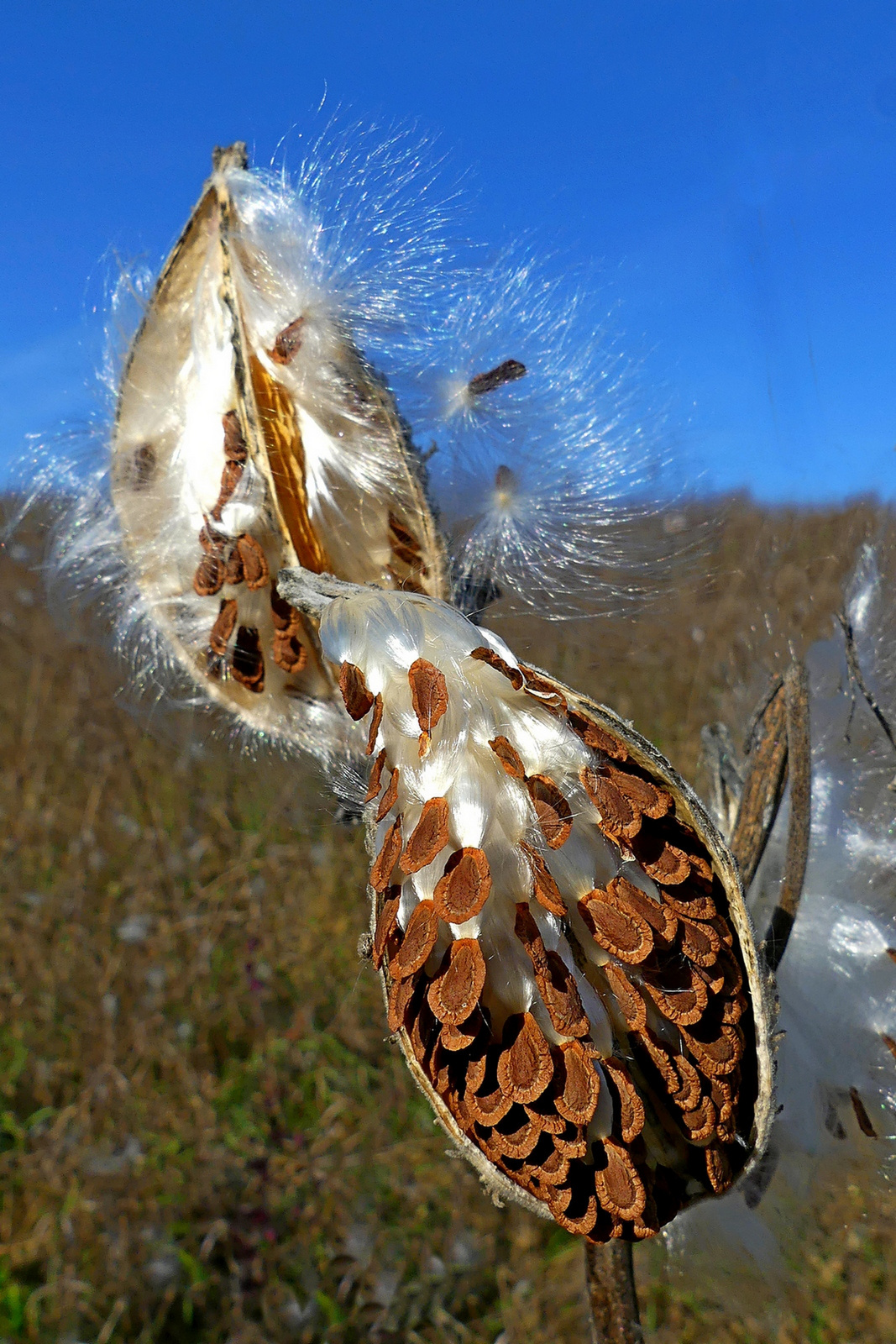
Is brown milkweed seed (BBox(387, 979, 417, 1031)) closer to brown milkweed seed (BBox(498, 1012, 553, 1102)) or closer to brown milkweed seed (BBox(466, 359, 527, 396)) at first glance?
brown milkweed seed (BBox(498, 1012, 553, 1102))

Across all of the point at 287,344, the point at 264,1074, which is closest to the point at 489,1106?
the point at 287,344

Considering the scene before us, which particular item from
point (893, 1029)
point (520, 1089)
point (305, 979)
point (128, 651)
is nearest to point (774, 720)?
point (893, 1029)

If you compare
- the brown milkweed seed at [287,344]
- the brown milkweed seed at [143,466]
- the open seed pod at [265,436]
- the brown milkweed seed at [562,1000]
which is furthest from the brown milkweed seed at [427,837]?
the brown milkweed seed at [143,466]

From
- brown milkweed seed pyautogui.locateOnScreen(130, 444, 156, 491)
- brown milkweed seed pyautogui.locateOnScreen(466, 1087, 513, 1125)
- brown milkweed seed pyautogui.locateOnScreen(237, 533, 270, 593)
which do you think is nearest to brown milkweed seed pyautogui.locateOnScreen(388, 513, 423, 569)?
brown milkweed seed pyautogui.locateOnScreen(237, 533, 270, 593)

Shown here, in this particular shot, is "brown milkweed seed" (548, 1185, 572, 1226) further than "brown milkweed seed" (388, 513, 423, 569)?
No

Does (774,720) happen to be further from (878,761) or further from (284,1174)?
(284,1174)

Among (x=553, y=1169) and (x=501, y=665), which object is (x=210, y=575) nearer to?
(x=501, y=665)
